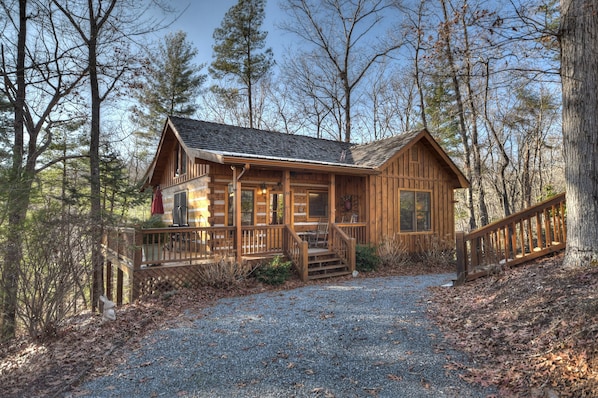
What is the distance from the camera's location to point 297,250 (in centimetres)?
864

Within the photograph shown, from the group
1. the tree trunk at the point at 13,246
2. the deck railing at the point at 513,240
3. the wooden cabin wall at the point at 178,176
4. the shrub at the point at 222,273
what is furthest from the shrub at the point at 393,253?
the tree trunk at the point at 13,246

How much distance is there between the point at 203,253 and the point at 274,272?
2071 millimetres

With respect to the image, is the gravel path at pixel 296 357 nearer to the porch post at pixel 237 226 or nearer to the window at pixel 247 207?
the porch post at pixel 237 226

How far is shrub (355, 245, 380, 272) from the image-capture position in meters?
9.57

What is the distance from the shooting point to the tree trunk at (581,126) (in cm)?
477

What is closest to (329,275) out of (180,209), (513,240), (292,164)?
(292,164)

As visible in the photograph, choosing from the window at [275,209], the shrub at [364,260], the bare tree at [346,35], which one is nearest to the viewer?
the shrub at [364,260]

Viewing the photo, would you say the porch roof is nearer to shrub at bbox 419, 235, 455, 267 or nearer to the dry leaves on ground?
shrub at bbox 419, 235, 455, 267

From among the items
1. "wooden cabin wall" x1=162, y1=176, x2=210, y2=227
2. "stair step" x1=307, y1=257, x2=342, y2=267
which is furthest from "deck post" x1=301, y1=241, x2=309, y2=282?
"wooden cabin wall" x1=162, y1=176, x2=210, y2=227

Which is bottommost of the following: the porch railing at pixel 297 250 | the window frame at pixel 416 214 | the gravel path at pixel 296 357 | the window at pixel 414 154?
the gravel path at pixel 296 357

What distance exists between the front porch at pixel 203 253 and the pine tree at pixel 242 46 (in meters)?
13.4

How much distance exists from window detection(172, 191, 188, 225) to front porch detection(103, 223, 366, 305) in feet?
8.39

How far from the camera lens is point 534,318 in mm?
3754

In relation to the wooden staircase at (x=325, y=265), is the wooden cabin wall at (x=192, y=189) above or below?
above
